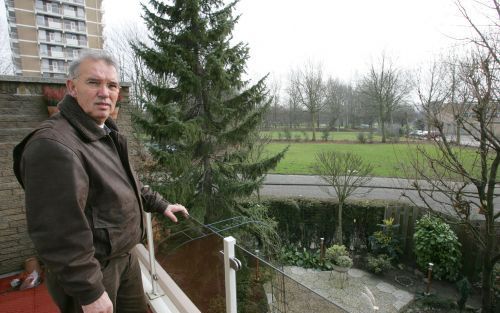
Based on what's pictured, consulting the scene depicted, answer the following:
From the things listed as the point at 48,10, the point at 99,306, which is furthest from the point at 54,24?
the point at 99,306

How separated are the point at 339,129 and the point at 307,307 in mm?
35651

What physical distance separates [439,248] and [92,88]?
284 inches

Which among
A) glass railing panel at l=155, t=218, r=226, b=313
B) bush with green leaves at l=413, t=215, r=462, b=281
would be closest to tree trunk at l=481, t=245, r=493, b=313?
bush with green leaves at l=413, t=215, r=462, b=281

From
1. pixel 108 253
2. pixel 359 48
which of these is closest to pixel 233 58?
pixel 108 253

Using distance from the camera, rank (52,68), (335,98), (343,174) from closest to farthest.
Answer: (343,174) → (335,98) → (52,68)

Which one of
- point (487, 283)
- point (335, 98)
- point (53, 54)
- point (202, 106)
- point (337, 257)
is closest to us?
point (487, 283)

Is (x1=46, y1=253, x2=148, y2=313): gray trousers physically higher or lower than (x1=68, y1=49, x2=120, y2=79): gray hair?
lower

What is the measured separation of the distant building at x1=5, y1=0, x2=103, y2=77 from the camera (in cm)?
3181

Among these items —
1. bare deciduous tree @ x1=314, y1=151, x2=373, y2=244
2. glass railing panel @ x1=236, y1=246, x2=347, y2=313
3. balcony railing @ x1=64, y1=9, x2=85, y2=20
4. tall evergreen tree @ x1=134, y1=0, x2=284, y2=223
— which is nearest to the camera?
glass railing panel @ x1=236, y1=246, x2=347, y2=313

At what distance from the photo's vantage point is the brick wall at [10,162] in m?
3.12

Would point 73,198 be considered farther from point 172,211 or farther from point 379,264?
point 379,264

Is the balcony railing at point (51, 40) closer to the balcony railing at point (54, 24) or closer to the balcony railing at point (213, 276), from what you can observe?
the balcony railing at point (54, 24)

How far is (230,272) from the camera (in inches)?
59.2

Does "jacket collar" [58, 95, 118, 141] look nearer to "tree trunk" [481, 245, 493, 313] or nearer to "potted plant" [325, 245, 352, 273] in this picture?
"tree trunk" [481, 245, 493, 313]
